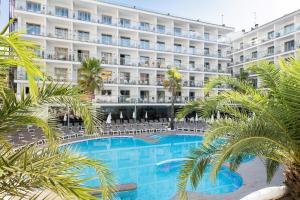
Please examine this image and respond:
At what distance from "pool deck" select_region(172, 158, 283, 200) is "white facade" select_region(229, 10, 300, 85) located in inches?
805

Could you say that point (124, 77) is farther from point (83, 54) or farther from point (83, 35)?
point (83, 35)

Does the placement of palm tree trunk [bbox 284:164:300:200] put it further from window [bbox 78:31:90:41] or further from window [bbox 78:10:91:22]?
window [bbox 78:10:91:22]

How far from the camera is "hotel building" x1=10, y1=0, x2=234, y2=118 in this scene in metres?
29.8

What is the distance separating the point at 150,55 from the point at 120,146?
1887cm

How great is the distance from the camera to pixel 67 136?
2333cm

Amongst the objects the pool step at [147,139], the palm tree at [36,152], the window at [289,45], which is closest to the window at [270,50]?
the window at [289,45]

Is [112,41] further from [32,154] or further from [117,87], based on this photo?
[32,154]

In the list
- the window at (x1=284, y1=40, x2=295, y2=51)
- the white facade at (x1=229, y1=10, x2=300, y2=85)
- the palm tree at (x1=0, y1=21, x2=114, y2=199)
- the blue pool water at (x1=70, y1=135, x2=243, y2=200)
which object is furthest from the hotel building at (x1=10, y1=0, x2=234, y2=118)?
the palm tree at (x1=0, y1=21, x2=114, y2=199)

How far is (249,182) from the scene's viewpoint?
38.7ft

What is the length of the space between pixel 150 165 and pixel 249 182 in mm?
6939

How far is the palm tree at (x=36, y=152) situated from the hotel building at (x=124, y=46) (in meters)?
24.8

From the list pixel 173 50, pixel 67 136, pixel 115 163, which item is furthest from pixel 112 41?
pixel 115 163

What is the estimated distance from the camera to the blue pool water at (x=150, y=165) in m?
12.1

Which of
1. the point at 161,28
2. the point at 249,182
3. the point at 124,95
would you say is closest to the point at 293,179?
the point at 249,182
